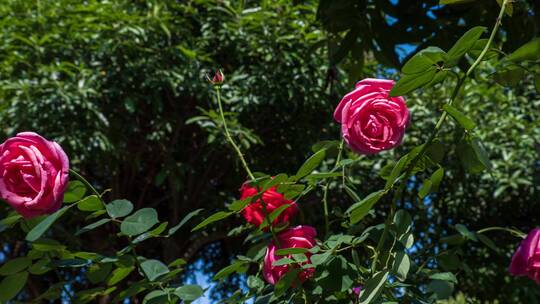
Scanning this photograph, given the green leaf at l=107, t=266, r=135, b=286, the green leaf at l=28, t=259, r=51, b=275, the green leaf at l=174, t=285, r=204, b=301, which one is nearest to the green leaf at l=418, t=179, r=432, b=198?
the green leaf at l=174, t=285, r=204, b=301

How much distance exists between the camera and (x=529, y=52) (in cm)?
96

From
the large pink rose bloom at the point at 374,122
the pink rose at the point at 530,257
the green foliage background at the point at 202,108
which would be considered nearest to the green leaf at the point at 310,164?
the large pink rose bloom at the point at 374,122

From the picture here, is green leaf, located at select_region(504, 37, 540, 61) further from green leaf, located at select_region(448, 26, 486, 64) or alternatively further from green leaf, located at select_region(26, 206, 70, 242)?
green leaf, located at select_region(26, 206, 70, 242)

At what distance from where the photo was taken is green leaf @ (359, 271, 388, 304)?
38.0 inches

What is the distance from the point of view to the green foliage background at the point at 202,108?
4.72 m

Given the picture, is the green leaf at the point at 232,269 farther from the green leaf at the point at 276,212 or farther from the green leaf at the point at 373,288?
the green leaf at the point at 373,288

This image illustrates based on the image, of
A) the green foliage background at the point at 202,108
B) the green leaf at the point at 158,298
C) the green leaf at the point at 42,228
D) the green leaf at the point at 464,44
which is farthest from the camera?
the green foliage background at the point at 202,108

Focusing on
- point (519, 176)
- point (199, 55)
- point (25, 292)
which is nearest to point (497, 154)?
point (519, 176)

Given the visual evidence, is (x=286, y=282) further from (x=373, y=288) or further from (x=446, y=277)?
(x=446, y=277)

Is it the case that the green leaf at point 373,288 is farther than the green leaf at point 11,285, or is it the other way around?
the green leaf at point 11,285

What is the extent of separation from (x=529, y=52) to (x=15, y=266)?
82cm

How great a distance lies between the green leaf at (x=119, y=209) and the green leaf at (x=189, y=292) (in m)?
0.15

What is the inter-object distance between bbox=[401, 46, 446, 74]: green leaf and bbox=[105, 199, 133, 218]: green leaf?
474 mm

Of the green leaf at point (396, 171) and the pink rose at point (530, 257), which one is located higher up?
the green leaf at point (396, 171)
